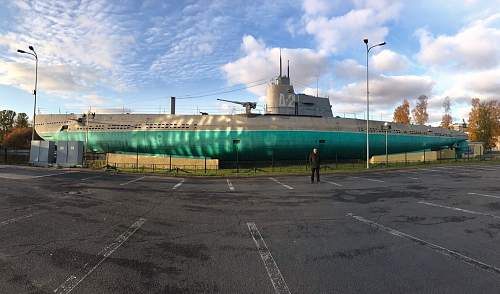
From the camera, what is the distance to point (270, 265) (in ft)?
15.8

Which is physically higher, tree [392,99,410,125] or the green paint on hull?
tree [392,99,410,125]

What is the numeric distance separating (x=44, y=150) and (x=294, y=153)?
2637 centimetres

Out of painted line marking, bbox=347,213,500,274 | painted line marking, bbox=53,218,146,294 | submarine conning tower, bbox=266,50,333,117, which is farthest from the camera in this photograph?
submarine conning tower, bbox=266,50,333,117

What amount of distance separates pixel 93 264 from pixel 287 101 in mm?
44001

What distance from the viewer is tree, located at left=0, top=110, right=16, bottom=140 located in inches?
3295

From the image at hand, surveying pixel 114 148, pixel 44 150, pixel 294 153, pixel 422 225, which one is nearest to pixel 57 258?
pixel 422 225

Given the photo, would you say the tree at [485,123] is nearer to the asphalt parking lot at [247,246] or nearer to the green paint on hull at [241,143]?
the green paint on hull at [241,143]

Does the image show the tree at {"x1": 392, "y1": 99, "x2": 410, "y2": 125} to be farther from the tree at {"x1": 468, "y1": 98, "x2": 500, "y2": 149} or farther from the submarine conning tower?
the submarine conning tower

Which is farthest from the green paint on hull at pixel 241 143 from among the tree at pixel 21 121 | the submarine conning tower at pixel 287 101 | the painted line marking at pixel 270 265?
the tree at pixel 21 121

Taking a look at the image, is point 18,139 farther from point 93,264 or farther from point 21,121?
point 93,264

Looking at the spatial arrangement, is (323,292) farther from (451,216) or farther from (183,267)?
(451,216)

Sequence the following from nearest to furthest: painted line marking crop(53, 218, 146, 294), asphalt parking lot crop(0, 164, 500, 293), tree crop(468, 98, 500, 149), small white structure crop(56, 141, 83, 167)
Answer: painted line marking crop(53, 218, 146, 294) → asphalt parking lot crop(0, 164, 500, 293) → small white structure crop(56, 141, 83, 167) → tree crop(468, 98, 500, 149)

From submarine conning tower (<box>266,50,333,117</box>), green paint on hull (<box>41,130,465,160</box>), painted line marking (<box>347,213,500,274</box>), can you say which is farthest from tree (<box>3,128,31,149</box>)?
painted line marking (<box>347,213,500,274</box>)

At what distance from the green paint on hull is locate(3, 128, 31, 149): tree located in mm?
41149
